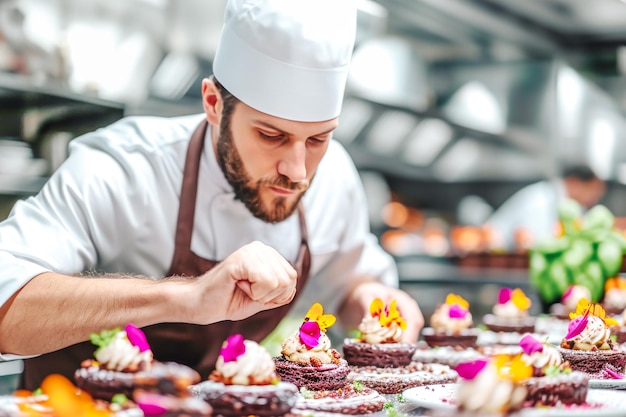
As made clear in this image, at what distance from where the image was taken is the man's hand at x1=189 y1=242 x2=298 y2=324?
1601mm

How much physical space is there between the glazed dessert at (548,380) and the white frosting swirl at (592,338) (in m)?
0.42

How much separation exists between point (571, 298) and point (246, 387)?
2.08 metres

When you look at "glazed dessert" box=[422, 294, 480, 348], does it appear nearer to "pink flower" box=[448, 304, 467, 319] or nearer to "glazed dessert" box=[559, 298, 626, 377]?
"pink flower" box=[448, 304, 467, 319]

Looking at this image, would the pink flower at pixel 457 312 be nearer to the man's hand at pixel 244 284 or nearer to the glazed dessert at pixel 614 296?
the glazed dessert at pixel 614 296

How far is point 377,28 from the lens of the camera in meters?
6.25

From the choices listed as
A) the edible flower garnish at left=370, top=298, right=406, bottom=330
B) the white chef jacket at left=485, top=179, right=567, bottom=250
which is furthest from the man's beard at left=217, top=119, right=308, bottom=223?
the white chef jacket at left=485, top=179, right=567, bottom=250

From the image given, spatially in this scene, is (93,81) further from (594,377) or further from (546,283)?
(594,377)

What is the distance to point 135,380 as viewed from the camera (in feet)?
4.58

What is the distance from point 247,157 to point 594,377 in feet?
3.38

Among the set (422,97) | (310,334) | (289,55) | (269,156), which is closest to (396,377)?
(310,334)

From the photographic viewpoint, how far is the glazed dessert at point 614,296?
3125 millimetres

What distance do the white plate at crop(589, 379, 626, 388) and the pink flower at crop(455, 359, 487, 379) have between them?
22.7 inches

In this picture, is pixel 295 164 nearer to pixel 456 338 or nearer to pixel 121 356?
pixel 121 356

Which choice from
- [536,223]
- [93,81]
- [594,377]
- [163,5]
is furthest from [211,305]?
[536,223]
